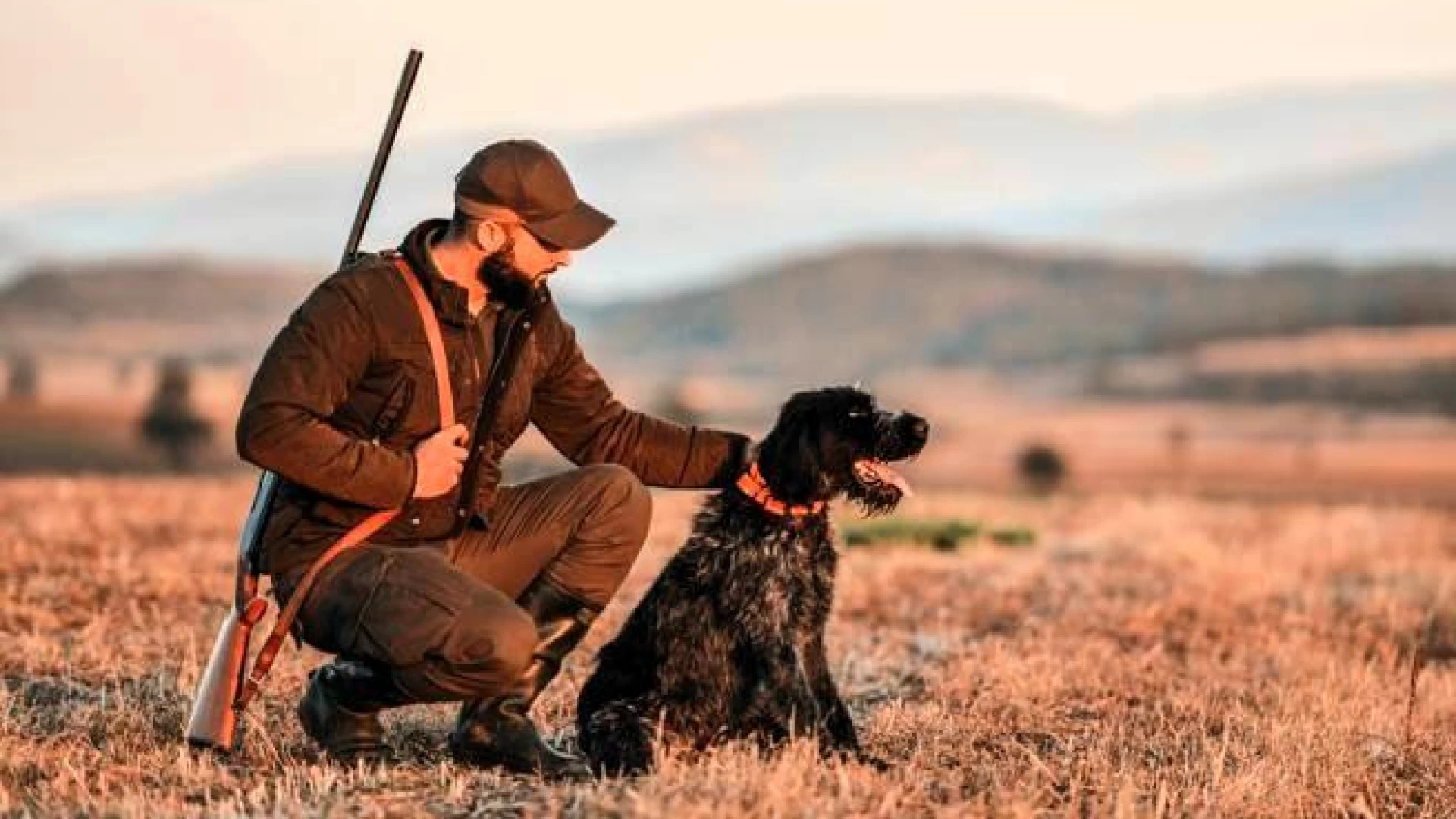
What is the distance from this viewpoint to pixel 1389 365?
90188 mm

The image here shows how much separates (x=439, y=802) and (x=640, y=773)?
74 centimetres

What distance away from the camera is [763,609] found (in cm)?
748

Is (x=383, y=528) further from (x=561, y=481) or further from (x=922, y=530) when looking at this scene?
(x=922, y=530)

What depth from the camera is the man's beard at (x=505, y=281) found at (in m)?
7.43

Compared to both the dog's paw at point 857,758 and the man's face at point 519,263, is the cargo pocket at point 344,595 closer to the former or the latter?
the man's face at point 519,263

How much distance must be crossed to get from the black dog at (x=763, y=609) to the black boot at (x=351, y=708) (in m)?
0.70

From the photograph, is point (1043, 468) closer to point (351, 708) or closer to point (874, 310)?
point (351, 708)

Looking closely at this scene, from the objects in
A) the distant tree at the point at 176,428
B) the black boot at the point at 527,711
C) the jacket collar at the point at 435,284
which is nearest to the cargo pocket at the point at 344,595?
the black boot at the point at 527,711

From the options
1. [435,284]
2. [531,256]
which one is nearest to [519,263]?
[531,256]

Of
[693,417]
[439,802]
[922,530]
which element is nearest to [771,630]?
[439,802]

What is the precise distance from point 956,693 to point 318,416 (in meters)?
3.54

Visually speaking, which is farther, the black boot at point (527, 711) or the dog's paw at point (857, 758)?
the black boot at point (527, 711)

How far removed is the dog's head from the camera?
7.57m

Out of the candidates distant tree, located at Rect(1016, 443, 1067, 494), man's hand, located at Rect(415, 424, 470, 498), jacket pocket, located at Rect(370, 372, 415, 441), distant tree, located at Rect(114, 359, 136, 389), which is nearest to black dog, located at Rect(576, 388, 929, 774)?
man's hand, located at Rect(415, 424, 470, 498)
